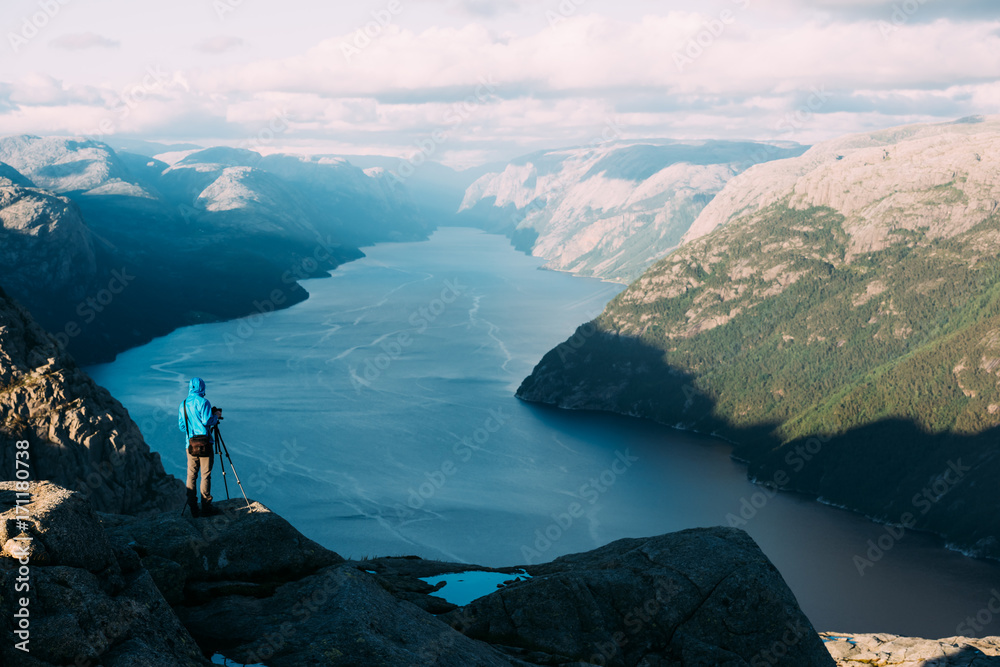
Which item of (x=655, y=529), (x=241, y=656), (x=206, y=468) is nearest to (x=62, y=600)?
Result: (x=241, y=656)

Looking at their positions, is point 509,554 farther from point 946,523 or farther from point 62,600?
point 62,600

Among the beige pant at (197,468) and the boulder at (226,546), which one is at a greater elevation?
the beige pant at (197,468)

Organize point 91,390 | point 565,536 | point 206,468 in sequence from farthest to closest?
point 565,536, point 91,390, point 206,468

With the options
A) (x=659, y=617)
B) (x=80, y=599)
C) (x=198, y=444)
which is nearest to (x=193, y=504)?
(x=198, y=444)

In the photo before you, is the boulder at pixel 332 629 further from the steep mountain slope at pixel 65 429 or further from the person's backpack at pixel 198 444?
the steep mountain slope at pixel 65 429

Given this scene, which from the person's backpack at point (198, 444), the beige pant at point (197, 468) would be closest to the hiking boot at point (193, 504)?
the beige pant at point (197, 468)
